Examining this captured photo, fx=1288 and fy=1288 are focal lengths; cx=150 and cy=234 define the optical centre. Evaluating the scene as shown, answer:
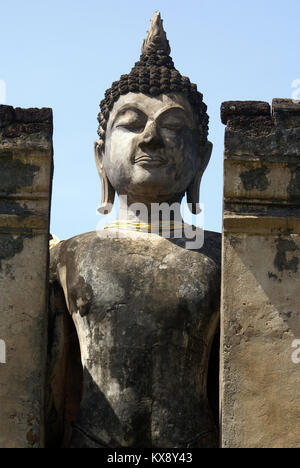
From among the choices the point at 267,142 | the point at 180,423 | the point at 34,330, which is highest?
the point at 267,142

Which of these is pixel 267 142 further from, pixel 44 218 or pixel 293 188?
pixel 44 218

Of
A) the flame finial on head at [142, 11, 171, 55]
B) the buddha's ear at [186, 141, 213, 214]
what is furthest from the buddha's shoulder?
the flame finial on head at [142, 11, 171, 55]

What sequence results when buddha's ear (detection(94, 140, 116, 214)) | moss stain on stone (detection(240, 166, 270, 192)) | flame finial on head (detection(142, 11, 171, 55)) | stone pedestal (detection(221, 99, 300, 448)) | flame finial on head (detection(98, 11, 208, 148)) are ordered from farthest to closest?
Answer: flame finial on head (detection(142, 11, 171, 55)), buddha's ear (detection(94, 140, 116, 214)), flame finial on head (detection(98, 11, 208, 148)), moss stain on stone (detection(240, 166, 270, 192)), stone pedestal (detection(221, 99, 300, 448))

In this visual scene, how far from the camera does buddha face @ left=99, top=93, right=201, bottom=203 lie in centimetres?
1027

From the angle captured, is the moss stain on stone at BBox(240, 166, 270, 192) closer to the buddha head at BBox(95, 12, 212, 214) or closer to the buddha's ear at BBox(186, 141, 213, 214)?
the buddha head at BBox(95, 12, 212, 214)

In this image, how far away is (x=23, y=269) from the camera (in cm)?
927

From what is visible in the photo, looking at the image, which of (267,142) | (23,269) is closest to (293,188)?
(267,142)

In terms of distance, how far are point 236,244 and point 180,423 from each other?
1415mm

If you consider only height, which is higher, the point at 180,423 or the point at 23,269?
the point at 23,269

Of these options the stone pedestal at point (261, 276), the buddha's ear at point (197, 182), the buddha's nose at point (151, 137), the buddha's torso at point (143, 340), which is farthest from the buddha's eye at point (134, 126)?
the stone pedestal at point (261, 276)

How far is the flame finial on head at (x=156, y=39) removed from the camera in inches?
430

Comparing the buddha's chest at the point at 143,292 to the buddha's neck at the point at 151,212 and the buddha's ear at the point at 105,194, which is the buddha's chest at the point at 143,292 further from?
the buddha's ear at the point at 105,194

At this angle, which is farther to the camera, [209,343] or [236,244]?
[209,343]

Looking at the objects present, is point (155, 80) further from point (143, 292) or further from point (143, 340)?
point (143, 340)
